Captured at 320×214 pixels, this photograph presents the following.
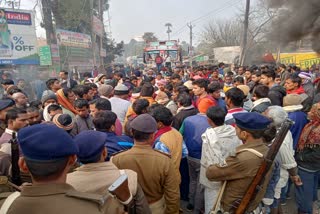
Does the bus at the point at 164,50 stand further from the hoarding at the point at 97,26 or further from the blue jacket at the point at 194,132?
the blue jacket at the point at 194,132

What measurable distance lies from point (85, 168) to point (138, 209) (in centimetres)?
49

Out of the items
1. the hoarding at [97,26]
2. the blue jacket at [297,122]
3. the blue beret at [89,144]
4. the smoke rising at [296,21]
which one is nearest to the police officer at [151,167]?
the blue beret at [89,144]

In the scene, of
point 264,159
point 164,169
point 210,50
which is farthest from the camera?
point 210,50

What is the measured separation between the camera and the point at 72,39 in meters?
15.3

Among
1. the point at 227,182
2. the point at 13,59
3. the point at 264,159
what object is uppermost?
the point at 13,59

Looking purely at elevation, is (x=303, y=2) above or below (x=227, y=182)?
above

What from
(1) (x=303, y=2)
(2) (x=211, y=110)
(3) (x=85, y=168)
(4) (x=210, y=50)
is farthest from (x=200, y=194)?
(4) (x=210, y=50)

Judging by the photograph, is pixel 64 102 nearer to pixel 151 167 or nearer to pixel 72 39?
pixel 151 167

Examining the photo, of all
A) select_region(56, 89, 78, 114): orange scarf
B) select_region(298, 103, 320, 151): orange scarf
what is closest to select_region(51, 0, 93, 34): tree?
select_region(56, 89, 78, 114): orange scarf

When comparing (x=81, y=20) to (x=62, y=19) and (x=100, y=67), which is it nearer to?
(x=62, y=19)

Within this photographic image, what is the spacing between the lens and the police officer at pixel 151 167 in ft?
7.94

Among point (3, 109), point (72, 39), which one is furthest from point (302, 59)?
point (3, 109)

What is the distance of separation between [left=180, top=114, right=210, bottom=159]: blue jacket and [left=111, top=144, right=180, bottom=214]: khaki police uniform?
1.21 m

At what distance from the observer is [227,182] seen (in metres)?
2.49
